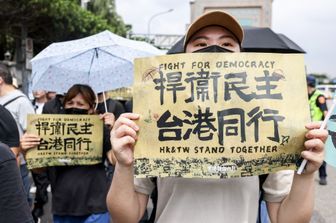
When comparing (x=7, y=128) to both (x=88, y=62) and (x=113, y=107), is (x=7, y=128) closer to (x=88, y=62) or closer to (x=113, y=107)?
(x=88, y=62)

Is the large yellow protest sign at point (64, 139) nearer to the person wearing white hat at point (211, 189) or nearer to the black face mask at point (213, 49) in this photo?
the person wearing white hat at point (211, 189)

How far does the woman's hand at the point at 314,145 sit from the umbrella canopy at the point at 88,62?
250 cm

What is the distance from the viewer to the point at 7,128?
9.10 ft

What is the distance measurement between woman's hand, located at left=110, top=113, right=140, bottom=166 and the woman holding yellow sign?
1601 mm

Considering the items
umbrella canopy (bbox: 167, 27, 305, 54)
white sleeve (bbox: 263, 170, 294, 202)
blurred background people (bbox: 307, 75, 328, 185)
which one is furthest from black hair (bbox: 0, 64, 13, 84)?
blurred background people (bbox: 307, 75, 328, 185)

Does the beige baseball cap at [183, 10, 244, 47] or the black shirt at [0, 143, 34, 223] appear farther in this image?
the beige baseball cap at [183, 10, 244, 47]

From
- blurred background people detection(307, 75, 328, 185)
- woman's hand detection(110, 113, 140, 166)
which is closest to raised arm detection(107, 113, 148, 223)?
woman's hand detection(110, 113, 140, 166)

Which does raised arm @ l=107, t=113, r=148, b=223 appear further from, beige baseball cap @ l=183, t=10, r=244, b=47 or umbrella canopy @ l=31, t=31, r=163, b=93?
umbrella canopy @ l=31, t=31, r=163, b=93

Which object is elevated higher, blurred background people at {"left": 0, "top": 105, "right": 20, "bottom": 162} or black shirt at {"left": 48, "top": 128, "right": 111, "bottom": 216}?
blurred background people at {"left": 0, "top": 105, "right": 20, "bottom": 162}

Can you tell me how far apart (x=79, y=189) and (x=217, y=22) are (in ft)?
5.97

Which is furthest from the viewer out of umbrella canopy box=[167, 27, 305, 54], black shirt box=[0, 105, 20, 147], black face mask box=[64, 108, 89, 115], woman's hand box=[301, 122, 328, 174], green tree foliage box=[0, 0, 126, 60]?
green tree foliage box=[0, 0, 126, 60]

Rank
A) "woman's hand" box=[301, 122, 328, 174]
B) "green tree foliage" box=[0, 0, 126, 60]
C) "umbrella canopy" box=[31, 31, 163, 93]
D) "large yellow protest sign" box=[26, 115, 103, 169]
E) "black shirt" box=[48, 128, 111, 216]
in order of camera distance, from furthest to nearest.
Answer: "green tree foliage" box=[0, 0, 126, 60], "umbrella canopy" box=[31, 31, 163, 93], "large yellow protest sign" box=[26, 115, 103, 169], "black shirt" box=[48, 128, 111, 216], "woman's hand" box=[301, 122, 328, 174]

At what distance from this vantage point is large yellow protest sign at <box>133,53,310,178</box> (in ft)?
4.55

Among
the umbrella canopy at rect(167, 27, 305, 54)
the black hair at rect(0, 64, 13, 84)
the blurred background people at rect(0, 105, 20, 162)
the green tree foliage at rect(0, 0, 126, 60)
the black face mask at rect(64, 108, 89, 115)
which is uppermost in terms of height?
the green tree foliage at rect(0, 0, 126, 60)
